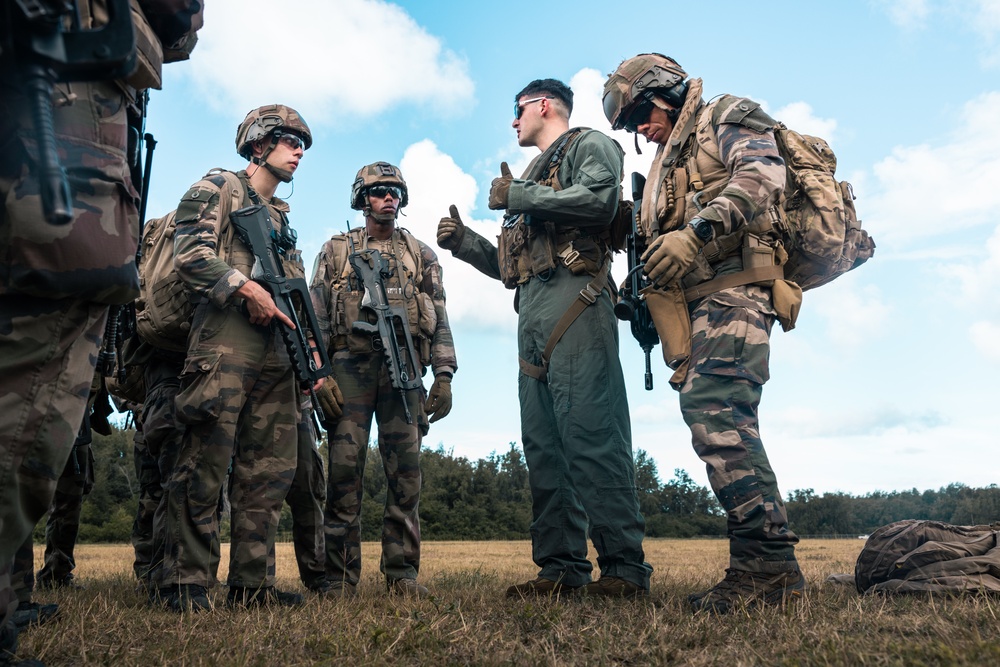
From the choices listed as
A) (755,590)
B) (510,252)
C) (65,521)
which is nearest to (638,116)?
(510,252)

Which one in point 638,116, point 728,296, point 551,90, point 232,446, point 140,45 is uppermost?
point 551,90

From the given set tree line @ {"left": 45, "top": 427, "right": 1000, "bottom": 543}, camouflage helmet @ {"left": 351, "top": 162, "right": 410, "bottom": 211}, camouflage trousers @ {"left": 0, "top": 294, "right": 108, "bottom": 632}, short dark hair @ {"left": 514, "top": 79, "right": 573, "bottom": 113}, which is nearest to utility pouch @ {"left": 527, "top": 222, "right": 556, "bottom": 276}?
short dark hair @ {"left": 514, "top": 79, "right": 573, "bottom": 113}

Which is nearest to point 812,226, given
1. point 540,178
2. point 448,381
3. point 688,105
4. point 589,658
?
point 688,105

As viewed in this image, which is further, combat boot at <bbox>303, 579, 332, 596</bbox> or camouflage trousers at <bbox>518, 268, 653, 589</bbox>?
combat boot at <bbox>303, 579, 332, 596</bbox>

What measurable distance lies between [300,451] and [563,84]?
306cm

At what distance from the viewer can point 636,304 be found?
175 inches

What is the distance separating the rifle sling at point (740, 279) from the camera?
12.8 feet

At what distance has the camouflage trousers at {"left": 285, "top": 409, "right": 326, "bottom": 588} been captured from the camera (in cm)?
509

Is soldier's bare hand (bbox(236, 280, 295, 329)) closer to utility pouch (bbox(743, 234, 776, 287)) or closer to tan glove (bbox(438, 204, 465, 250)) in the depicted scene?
tan glove (bbox(438, 204, 465, 250))

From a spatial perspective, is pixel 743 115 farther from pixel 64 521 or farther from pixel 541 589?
pixel 64 521

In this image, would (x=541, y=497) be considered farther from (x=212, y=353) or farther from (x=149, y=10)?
(x=149, y=10)

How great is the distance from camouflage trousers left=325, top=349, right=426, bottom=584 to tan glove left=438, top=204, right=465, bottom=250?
0.93 meters

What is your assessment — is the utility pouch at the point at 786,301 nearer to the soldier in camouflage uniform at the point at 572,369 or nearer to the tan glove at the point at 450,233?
the soldier in camouflage uniform at the point at 572,369

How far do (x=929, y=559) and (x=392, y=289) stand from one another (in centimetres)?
381
